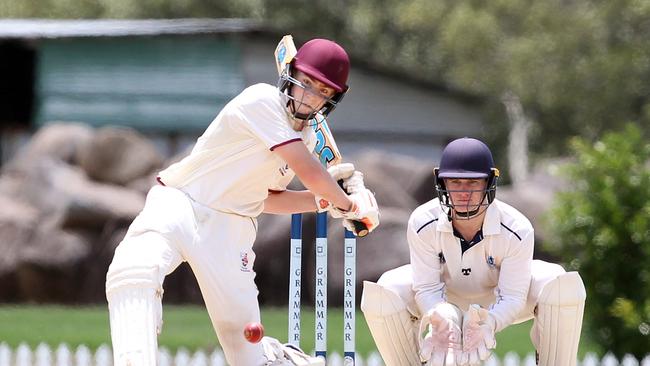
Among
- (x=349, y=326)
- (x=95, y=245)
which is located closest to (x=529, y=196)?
(x=95, y=245)

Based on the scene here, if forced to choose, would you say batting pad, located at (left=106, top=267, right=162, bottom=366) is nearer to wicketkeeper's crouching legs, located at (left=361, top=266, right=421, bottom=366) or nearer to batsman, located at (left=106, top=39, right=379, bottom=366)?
batsman, located at (left=106, top=39, right=379, bottom=366)

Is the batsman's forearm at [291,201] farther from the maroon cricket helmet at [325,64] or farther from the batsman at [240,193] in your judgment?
the maroon cricket helmet at [325,64]

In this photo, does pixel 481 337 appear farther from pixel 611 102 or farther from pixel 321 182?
pixel 611 102

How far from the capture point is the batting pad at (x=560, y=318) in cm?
467

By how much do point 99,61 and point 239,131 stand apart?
15.3 metres

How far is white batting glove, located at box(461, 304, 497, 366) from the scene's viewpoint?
450 centimetres

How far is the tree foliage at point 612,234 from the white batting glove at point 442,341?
147 inches

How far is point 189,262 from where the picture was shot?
4656 mm

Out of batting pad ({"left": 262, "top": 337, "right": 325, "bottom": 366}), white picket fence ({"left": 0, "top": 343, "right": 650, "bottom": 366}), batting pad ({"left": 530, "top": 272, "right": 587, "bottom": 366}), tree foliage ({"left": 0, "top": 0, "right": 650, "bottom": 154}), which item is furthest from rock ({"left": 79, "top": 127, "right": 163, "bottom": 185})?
batting pad ({"left": 530, "top": 272, "right": 587, "bottom": 366})

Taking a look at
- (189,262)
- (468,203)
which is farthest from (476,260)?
(189,262)

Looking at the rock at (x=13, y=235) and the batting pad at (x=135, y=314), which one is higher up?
the rock at (x=13, y=235)

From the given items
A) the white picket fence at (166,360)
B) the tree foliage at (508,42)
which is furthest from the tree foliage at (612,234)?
the tree foliage at (508,42)

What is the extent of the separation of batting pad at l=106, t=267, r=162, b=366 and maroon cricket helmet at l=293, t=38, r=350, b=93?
86 cm

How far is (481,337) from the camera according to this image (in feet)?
14.8
